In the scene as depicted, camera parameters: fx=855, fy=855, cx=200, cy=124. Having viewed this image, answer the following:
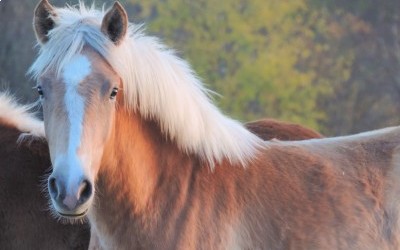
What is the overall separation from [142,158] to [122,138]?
19 cm

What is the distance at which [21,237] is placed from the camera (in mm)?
5527

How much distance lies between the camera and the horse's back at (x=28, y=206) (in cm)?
552

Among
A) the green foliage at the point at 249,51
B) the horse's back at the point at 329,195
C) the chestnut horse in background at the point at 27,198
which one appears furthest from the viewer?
the green foliage at the point at 249,51

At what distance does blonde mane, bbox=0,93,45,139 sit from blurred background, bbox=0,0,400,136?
10917mm

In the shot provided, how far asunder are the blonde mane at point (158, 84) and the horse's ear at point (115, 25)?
3cm

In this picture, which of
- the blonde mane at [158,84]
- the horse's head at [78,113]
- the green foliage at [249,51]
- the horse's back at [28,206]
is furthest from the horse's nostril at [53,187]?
the green foliage at [249,51]

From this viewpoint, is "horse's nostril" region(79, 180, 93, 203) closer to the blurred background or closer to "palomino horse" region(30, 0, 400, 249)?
"palomino horse" region(30, 0, 400, 249)

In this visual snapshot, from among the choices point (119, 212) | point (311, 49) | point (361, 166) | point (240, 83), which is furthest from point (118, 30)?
point (311, 49)

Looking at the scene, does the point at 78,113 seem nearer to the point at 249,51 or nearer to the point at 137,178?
the point at 137,178

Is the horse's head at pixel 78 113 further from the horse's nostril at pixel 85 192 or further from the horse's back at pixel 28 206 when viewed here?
the horse's back at pixel 28 206

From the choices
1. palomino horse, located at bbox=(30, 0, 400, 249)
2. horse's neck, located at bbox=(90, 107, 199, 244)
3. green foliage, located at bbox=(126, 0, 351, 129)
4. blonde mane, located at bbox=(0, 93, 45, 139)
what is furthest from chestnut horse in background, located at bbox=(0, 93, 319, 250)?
green foliage, located at bbox=(126, 0, 351, 129)

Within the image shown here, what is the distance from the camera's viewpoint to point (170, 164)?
15.0ft

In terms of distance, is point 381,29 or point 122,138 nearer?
point 122,138

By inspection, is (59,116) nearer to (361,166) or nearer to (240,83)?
(361,166)
